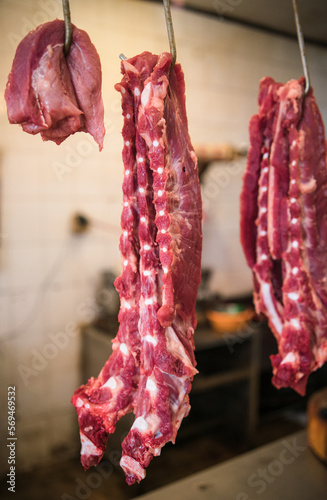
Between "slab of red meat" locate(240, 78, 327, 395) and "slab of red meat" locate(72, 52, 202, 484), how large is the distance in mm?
429

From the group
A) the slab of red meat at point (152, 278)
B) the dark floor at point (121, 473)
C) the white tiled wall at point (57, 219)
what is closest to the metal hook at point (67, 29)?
the slab of red meat at point (152, 278)

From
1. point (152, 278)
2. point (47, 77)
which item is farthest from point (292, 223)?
point (47, 77)

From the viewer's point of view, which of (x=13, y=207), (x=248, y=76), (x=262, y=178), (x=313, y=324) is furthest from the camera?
(x=248, y=76)

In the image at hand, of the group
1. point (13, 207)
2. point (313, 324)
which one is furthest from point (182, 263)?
point (13, 207)

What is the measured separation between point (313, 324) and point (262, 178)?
0.58m

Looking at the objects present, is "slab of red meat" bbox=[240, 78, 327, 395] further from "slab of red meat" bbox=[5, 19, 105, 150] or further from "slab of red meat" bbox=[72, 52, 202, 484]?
"slab of red meat" bbox=[5, 19, 105, 150]

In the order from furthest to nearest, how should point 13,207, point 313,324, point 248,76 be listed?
point 248,76, point 13,207, point 313,324

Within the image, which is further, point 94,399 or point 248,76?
point 248,76

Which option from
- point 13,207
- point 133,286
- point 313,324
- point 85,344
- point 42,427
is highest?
point 13,207

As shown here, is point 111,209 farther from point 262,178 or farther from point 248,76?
point 262,178

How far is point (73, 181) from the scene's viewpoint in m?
3.94

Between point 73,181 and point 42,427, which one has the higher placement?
point 73,181

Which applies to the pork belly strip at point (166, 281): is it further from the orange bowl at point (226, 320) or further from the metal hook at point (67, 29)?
the orange bowl at point (226, 320)

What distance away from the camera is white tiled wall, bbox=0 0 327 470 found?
3.59m
